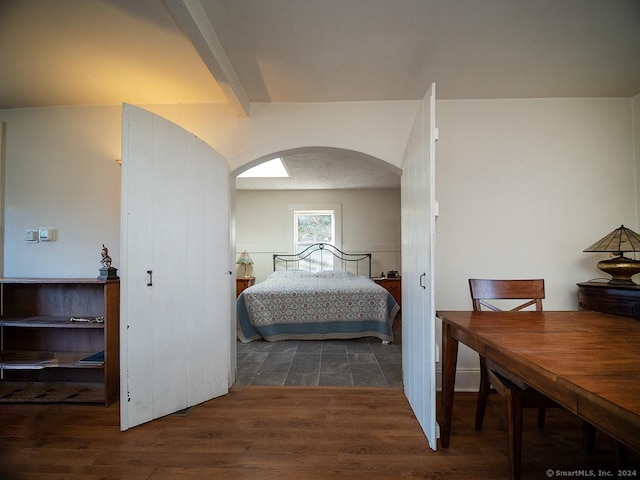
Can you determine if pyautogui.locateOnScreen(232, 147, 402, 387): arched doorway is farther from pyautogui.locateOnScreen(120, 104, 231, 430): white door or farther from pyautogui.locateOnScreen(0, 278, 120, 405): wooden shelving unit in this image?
pyautogui.locateOnScreen(0, 278, 120, 405): wooden shelving unit

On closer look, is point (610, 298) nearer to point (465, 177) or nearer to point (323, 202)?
point (465, 177)

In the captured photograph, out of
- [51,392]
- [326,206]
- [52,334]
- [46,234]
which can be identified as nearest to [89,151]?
[46,234]

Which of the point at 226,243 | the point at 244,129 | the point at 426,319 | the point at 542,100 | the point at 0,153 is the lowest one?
the point at 426,319

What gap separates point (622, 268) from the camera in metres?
2.02

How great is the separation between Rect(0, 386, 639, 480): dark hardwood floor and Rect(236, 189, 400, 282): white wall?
370 cm

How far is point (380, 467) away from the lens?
1428mm

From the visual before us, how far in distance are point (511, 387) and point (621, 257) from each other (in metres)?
1.63

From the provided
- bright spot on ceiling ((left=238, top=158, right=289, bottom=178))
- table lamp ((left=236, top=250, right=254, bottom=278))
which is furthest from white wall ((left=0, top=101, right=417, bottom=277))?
table lamp ((left=236, top=250, right=254, bottom=278))

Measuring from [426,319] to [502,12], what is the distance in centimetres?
176

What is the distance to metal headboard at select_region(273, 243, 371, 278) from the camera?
561cm

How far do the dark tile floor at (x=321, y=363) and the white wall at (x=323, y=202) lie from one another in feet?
7.45

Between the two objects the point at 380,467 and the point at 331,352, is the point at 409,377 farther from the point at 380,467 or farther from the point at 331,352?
the point at 331,352

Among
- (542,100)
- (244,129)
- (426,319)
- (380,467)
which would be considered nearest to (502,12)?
(542,100)

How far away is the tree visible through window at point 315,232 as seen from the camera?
18.5 feet
